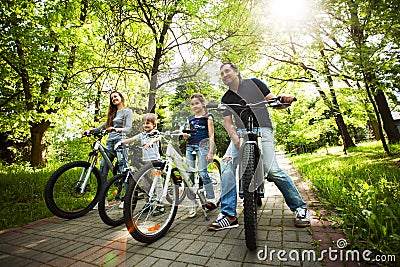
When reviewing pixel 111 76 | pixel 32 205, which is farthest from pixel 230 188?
pixel 111 76

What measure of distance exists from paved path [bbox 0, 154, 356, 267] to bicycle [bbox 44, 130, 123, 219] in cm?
40

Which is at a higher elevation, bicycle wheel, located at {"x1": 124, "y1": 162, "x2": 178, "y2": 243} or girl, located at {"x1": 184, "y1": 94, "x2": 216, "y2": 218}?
girl, located at {"x1": 184, "y1": 94, "x2": 216, "y2": 218}

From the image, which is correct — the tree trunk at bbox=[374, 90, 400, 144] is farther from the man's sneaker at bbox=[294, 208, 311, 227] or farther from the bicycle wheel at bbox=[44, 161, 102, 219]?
Result: the bicycle wheel at bbox=[44, 161, 102, 219]

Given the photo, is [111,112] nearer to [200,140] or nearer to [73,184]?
[73,184]

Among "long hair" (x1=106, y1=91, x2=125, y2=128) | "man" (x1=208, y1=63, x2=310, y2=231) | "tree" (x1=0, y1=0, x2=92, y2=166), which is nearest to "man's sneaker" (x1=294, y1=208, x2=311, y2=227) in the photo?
"man" (x1=208, y1=63, x2=310, y2=231)

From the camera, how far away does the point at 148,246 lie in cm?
229

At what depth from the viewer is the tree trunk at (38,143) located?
29.8ft

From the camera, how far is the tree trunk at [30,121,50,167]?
9.08 meters

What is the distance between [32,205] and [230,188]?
415 centimetres

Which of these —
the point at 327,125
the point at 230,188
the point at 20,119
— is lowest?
the point at 230,188

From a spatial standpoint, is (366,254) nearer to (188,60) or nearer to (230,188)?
(230,188)

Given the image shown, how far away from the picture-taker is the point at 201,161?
3.23 metres

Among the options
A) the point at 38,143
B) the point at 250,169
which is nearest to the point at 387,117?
the point at 250,169

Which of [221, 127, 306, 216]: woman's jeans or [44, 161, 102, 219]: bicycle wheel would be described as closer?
[221, 127, 306, 216]: woman's jeans
